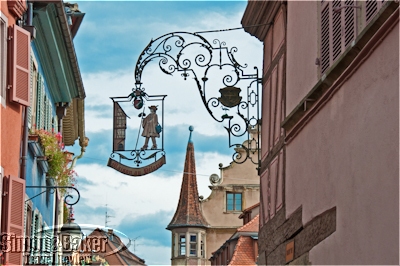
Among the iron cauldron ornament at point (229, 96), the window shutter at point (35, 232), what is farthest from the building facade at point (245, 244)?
the iron cauldron ornament at point (229, 96)

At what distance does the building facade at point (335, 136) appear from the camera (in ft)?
23.2

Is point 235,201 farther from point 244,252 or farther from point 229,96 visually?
point 229,96

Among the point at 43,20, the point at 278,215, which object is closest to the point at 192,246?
the point at 43,20

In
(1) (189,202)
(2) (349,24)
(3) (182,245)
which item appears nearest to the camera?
(2) (349,24)

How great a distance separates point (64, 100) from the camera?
802 inches

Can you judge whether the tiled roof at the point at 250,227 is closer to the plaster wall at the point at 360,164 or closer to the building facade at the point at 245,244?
the building facade at the point at 245,244

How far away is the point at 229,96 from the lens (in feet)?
42.8

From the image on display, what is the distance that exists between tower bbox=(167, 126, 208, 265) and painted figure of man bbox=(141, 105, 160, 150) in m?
37.5

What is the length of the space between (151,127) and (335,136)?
16.6ft

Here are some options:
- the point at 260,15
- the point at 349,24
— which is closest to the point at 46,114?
the point at 260,15

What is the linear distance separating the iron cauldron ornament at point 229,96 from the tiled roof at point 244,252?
2501 cm

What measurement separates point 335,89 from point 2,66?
240 inches

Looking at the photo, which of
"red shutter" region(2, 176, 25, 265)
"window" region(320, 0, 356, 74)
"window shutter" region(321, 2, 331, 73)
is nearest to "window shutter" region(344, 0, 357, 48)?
"window" region(320, 0, 356, 74)

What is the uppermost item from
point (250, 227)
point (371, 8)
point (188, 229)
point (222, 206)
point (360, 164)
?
point (222, 206)
